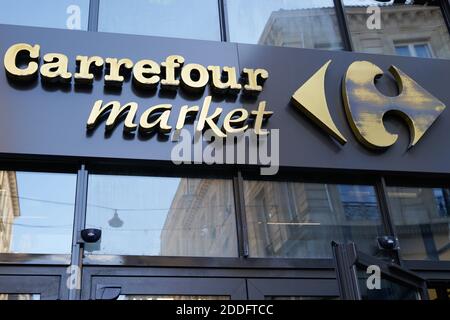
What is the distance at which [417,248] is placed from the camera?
555 cm

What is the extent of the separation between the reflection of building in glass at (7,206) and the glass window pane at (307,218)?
2.02 m

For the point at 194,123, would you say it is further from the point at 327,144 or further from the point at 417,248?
the point at 417,248

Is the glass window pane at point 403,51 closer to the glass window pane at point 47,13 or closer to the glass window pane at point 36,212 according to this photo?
the glass window pane at point 47,13

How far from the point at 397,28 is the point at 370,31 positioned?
390mm

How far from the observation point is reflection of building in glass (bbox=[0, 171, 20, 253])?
15.6ft

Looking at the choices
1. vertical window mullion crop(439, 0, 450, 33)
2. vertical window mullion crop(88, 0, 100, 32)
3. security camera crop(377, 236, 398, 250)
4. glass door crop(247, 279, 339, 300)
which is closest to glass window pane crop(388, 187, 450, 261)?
security camera crop(377, 236, 398, 250)

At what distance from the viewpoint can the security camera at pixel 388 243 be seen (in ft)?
17.7

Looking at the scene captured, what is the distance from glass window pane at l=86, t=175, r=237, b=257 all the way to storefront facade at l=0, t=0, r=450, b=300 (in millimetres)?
13

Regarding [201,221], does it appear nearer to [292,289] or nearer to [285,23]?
[292,289]

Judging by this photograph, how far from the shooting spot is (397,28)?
7.04 m

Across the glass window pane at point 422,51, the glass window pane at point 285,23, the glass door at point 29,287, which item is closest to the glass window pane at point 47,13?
the glass window pane at point 285,23

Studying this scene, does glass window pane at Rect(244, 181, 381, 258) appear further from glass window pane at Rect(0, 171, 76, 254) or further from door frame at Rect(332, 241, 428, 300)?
glass window pane at Rect(0, 171, 76, 254)

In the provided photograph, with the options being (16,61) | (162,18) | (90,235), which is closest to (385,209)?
(90,235)
